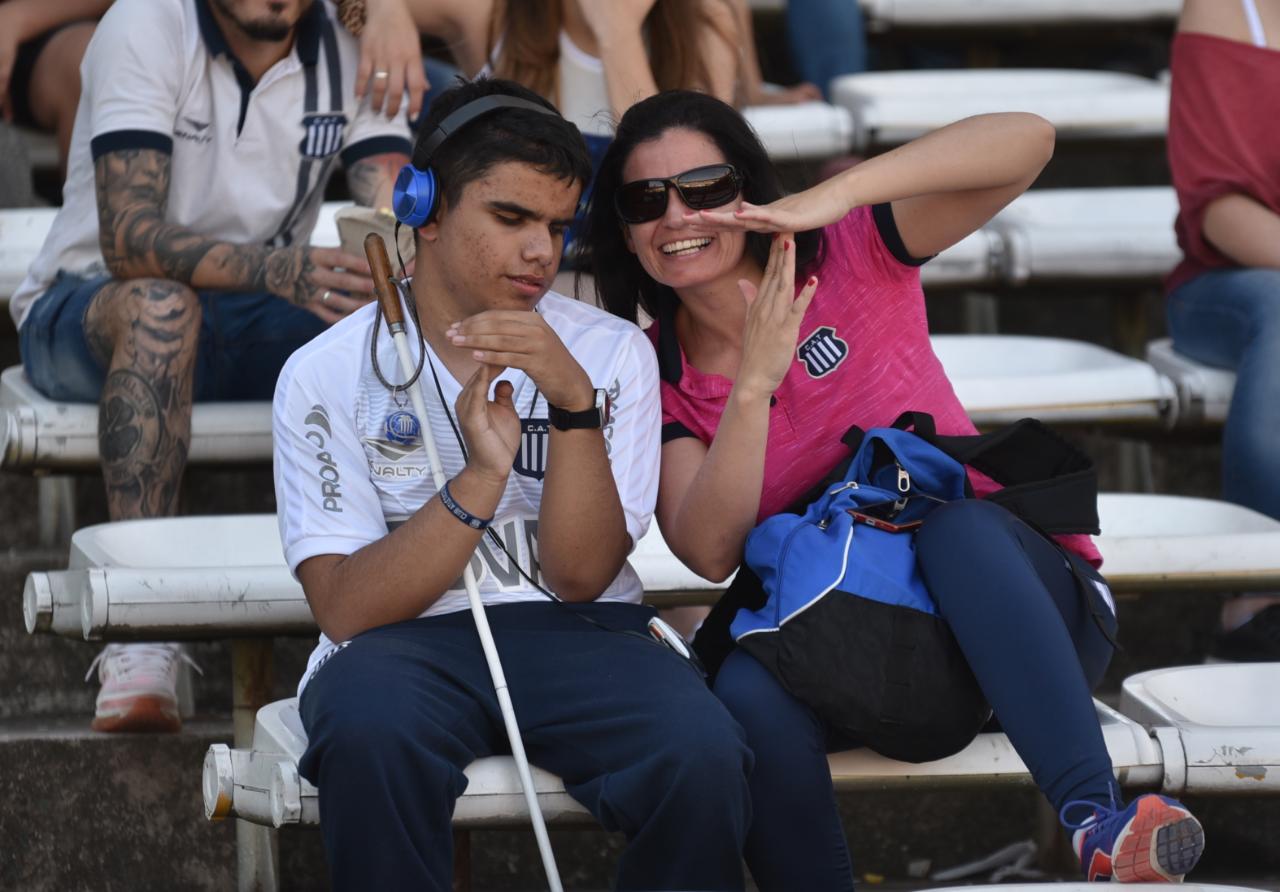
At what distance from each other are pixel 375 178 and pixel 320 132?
0.43 feet

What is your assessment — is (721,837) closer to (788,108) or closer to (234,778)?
(234,778)

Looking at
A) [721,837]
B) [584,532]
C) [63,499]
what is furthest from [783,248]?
[63,499]

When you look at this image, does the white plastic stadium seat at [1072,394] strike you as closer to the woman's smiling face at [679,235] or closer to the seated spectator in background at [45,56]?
the woman's smiling face at [679,235]

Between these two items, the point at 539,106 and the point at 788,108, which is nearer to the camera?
the point at 539,106

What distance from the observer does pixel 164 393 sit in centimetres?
267

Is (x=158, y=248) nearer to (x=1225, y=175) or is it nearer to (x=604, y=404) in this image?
(x=604, y=404)

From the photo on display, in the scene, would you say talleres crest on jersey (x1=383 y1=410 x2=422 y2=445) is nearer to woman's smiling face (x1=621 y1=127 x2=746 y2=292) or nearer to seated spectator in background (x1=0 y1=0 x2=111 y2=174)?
woman's smiling face (x1=621 y1=127 x2=746 y2=292)

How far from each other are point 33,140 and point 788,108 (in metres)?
1.66

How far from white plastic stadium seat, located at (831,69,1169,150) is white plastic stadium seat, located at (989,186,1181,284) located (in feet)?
0.78

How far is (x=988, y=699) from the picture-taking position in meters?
1.88

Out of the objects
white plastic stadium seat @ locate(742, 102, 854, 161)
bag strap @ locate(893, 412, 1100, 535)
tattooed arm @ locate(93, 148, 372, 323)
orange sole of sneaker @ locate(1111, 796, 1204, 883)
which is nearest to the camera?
orange sole of sneaker @ locate(1111, 796, 1204, 883)

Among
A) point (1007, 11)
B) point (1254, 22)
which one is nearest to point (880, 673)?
point (1254, 22)

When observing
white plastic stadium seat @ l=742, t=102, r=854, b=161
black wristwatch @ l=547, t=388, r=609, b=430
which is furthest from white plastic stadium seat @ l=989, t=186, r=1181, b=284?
black wristwatch @ l=547, t=388, r=609, b=430

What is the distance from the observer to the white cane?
5.94ft
